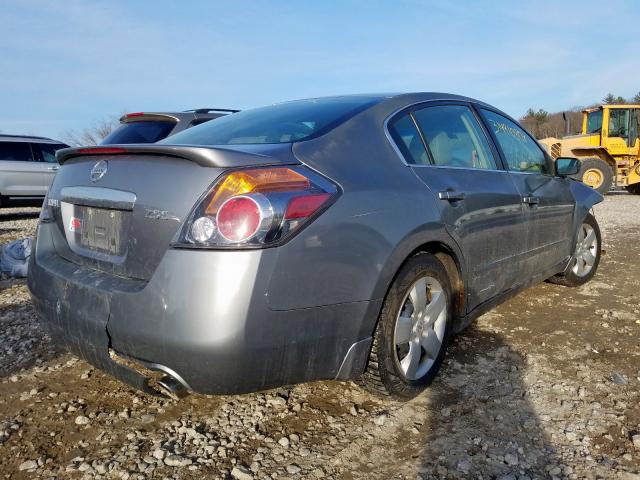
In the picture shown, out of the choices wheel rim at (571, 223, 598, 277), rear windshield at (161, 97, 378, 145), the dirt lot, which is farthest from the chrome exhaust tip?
wheel rim at (571, 223, 598, 277)

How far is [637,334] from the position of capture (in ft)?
10.8

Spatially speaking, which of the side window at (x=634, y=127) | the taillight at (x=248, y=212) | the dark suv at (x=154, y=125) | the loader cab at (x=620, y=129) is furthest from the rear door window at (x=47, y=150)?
the side window at (x=634, y=127)

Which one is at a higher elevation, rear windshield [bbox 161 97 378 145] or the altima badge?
rear windshield [bbox 161 97 378 145]

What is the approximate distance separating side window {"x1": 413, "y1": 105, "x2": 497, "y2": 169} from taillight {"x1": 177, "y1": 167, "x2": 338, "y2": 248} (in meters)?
1.14

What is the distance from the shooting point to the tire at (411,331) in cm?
221

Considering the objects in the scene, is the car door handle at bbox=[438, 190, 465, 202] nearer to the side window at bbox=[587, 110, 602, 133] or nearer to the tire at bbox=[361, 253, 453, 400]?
the tire at bbox=[361, 253, 453, 400]

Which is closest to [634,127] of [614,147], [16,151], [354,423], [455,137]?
[614,147]

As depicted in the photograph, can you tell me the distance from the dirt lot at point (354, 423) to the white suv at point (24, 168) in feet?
29.0

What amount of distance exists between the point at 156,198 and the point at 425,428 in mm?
1513

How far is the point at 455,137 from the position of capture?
295 cm

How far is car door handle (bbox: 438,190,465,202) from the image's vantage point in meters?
2.50

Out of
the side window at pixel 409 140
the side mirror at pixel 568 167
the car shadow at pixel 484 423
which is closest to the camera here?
the car shadow at pixel 484 423

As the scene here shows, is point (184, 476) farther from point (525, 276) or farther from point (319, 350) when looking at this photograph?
point (525, 276)

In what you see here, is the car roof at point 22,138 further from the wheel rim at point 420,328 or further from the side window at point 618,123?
the side window at point 618,123
